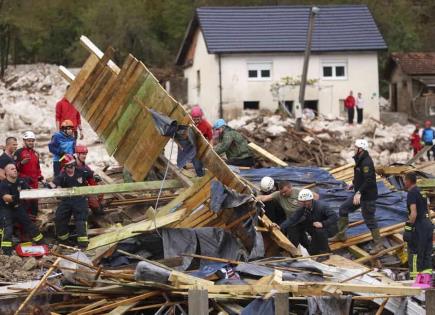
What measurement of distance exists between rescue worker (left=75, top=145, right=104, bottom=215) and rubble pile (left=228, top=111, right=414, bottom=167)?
7.61m

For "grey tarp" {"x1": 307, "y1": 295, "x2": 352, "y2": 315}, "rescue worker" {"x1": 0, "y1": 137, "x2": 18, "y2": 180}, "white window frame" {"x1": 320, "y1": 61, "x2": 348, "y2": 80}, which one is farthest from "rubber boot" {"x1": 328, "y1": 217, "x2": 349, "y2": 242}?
"white window frame" {"x1": 320, "y1": 61, "x2": 348, "y2": 80}

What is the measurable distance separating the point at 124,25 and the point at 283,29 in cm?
964

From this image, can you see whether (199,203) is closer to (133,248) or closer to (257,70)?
(133,248)

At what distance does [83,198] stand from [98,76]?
2.34 m

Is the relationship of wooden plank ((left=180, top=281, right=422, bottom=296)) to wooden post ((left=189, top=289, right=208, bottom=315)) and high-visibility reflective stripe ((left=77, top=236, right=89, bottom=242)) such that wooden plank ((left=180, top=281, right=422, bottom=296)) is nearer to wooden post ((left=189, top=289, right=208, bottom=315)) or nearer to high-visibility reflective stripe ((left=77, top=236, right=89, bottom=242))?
wooden post ((left=189, top=289, right=208, bottom=315))

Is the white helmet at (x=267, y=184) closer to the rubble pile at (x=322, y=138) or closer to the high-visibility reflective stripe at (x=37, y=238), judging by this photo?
the high-visibility reflective stripe at (x=37, y=238)

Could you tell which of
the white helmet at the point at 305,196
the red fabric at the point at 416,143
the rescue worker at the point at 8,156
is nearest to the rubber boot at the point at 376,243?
the white helmet at the point at 305,196

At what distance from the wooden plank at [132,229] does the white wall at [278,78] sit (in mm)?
27350

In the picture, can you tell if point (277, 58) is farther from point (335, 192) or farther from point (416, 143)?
point (335, 192)

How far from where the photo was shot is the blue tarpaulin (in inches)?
633

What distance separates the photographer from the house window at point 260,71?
143 feet

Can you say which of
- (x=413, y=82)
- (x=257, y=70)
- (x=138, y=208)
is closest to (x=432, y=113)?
(x=413, y=82)

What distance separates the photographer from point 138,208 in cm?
1659

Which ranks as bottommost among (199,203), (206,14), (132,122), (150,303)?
(150,303)
